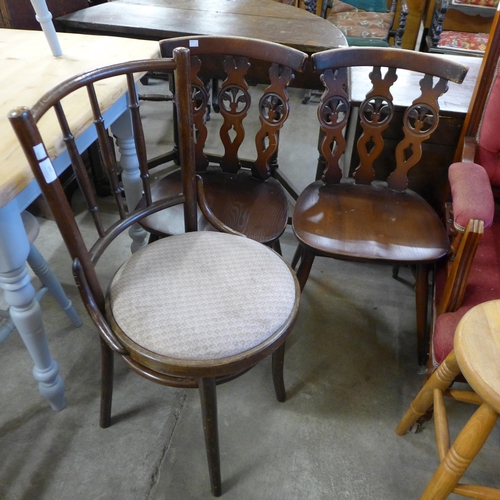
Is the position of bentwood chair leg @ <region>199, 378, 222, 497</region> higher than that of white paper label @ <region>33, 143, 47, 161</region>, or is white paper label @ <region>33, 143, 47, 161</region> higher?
white paper label @ <region>33, 143, 47, 161</region>

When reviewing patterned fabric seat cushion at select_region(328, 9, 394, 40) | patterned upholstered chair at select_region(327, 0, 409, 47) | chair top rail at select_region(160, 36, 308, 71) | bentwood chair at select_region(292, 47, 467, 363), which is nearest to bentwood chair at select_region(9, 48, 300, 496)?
bentwood chair at select_region(292, 47, 467, 363)

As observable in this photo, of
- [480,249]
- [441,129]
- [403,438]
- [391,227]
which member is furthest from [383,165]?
[403,438]

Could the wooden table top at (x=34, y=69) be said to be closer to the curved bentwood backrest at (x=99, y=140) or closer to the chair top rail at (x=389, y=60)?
the curved bentwood backrest at (x=99, y=140)

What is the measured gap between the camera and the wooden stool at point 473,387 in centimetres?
82

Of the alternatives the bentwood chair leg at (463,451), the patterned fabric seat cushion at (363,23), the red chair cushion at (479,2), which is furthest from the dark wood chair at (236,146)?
the red chair cushion at (479,2)

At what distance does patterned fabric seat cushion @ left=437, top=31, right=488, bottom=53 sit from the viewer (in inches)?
123

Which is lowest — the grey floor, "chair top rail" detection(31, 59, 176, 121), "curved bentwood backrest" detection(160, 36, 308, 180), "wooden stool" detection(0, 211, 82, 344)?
the grey floor

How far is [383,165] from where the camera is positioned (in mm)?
1675

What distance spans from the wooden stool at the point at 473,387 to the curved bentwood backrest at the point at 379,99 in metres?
0.65

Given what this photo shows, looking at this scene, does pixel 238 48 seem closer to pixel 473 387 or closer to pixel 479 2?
pixel 473 387

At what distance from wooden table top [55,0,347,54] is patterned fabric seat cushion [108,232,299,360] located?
1.19m

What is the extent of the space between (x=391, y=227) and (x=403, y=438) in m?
0.63

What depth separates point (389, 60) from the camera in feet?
4.37

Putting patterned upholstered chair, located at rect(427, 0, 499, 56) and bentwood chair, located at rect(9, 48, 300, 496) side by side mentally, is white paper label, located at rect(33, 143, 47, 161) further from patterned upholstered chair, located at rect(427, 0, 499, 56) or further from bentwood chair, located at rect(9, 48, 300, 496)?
patterned upholstered chair, located at rect(427, 0, 499, 56)
